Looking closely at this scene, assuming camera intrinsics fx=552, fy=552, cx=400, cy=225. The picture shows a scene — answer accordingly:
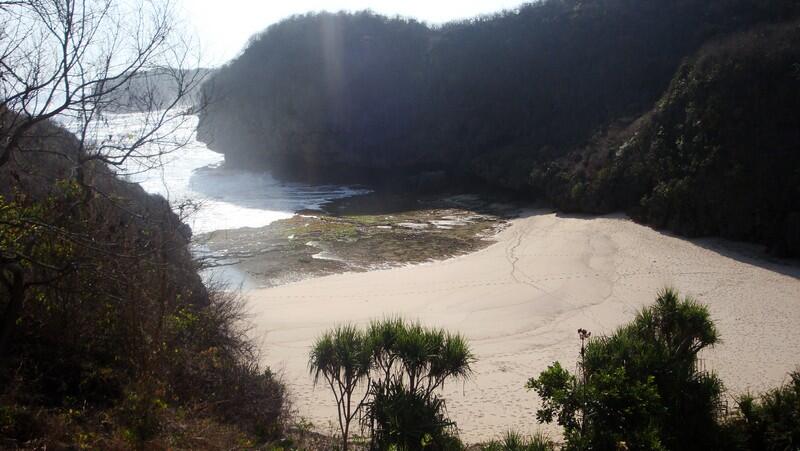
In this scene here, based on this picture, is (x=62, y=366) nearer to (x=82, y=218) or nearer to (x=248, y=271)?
(x=82, y=218)

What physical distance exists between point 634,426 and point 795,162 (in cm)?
2320

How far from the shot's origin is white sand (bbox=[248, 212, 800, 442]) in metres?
11.3

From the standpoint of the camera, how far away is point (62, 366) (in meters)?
5.88

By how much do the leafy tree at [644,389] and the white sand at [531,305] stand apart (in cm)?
324

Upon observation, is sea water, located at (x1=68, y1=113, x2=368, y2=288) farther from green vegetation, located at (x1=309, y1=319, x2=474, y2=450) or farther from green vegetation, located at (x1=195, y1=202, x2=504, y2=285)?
green vegetation, located at (x1=309, y1=319, x2=474, y2=450)

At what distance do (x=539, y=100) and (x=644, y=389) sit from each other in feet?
151

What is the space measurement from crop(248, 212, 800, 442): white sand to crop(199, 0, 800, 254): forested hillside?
4.22m

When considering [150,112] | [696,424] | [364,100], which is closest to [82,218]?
[150,112]

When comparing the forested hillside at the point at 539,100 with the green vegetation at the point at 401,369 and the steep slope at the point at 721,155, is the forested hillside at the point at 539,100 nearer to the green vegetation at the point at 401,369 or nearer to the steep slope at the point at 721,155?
the steep slope at the point at 721,155

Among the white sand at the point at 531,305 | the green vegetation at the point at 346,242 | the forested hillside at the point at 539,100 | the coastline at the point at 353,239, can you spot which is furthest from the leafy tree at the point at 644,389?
the forested hillside at the point at 539,100

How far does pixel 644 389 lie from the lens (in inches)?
243

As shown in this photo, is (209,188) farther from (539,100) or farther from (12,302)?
(12,302)

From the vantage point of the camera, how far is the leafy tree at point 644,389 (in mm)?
6109

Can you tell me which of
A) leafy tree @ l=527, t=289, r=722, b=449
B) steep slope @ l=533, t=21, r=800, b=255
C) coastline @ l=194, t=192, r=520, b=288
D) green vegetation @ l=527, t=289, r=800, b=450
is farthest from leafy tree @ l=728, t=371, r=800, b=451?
steep slope @ l=533, t=21, r=800, b=255
